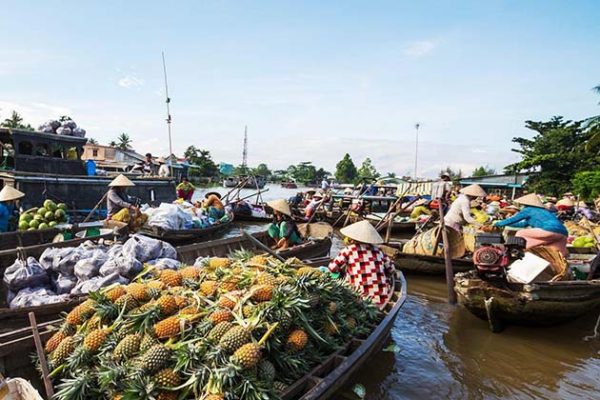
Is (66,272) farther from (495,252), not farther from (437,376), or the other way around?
(495,252)

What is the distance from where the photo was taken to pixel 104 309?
3197 mm

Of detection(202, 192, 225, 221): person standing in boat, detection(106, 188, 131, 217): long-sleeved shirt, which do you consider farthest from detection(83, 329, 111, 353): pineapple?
detection(202, 192, 225, 221): person standing in boat

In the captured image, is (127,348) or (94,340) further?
(94,340)

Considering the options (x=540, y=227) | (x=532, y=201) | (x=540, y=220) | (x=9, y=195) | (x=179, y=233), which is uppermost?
(x=532, y=201)

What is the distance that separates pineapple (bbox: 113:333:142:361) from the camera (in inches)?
110

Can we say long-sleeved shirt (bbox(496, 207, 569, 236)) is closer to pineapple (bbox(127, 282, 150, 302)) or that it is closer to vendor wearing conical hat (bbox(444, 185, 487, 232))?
vendor wearing conical hat (bbox(444, 185, 487, 232))

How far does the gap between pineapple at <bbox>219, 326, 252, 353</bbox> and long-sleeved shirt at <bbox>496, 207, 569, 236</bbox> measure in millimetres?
5490

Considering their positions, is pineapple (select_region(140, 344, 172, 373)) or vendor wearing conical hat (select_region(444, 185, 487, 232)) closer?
pineapple (select_region(140, 344, 172, 373))

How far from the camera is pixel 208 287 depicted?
3.48 meters

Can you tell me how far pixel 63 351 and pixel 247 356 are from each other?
61.3 inches

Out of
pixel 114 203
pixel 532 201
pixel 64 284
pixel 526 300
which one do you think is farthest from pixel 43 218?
pixel 532 201

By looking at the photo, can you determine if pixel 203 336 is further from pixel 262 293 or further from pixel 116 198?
pixel 116 198

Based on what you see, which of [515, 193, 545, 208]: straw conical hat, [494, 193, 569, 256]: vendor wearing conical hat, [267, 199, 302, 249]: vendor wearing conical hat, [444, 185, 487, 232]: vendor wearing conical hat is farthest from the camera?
[444, 185, 487, 232]: vendor wearing conical hat

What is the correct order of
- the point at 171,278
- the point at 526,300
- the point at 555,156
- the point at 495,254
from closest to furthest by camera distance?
the point at 171,278, the point at 526,300, the point at 495,254, the point at 555,156
